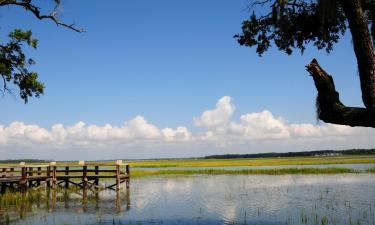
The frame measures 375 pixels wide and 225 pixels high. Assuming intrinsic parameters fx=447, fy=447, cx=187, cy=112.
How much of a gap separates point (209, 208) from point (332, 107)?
63.7ft

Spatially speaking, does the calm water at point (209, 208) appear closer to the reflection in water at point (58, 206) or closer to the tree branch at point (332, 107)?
the reflection in water at point (58, 206)

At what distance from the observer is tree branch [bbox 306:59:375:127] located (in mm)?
8406

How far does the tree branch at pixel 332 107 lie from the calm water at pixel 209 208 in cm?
1235

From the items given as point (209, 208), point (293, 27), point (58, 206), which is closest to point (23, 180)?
point (58, 206)

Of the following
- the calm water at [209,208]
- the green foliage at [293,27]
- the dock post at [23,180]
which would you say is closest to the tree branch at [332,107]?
the green foliage at [293,27]

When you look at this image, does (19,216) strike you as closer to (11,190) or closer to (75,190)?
(11,190)

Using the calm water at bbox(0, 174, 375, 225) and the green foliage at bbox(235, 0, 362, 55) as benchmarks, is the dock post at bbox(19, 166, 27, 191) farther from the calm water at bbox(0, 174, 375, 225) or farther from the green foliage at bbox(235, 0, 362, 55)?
the green foliage at bbox(235, 0, 362, 55)

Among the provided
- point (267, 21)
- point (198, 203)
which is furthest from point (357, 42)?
point (198, 203)

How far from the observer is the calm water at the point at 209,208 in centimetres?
2216

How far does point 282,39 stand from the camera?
1252 cm

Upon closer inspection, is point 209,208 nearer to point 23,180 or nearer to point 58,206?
point 58,206

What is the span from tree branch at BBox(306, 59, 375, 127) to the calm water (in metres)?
12.3

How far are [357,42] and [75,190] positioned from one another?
3426cm

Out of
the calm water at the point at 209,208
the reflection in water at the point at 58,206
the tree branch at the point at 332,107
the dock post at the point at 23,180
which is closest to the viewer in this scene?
the tree branch at the point at 332,107
